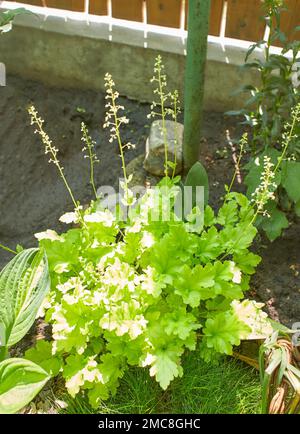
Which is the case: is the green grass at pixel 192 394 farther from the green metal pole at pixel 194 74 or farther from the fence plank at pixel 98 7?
the fence plank at pixel 98 7

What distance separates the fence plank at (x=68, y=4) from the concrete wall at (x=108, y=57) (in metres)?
0.09

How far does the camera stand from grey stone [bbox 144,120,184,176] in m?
3.10

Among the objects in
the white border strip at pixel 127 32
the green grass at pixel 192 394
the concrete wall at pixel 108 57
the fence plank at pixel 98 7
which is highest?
the fence plank at pixel 98 7

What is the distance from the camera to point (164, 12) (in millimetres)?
3562

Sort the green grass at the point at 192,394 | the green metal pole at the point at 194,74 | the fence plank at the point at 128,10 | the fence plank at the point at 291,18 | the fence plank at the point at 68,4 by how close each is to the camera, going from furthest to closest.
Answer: the fence plank at the point at 68,4
the fence plank at the point at 128,10
the fence plank at the point at 291,18
the green metal pole at the point at 194,74
the green grass at the point at 192,394

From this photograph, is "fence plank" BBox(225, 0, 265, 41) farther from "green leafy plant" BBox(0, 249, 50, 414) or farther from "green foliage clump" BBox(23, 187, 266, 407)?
"green leafy plant" BBox(0, 249, 50, 414)

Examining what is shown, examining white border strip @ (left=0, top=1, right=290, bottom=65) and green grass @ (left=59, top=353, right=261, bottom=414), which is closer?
green grass @ (left=59, top=353, right=261, bottom=414)

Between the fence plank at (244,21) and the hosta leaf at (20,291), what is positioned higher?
the fence plank at (244,21)

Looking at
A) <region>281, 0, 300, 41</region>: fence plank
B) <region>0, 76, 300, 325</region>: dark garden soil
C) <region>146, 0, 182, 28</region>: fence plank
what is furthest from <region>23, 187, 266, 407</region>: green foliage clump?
<region>146, 0, 182, 28</region>: fence plank

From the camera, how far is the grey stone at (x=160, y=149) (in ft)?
10.2

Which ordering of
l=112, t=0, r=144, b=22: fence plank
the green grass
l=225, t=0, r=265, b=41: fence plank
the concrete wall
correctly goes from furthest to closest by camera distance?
l=112, t=0, r=144, b=22: fence plank < the concrete wall < l=225, t=0, r=265, b=41: fence plank < the green grass

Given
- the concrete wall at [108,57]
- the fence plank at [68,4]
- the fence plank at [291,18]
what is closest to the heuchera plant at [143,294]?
the concrete wall at [108,57]

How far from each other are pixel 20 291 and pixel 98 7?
213 centimetres

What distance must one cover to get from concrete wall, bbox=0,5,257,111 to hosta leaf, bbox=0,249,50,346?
1.69 m
